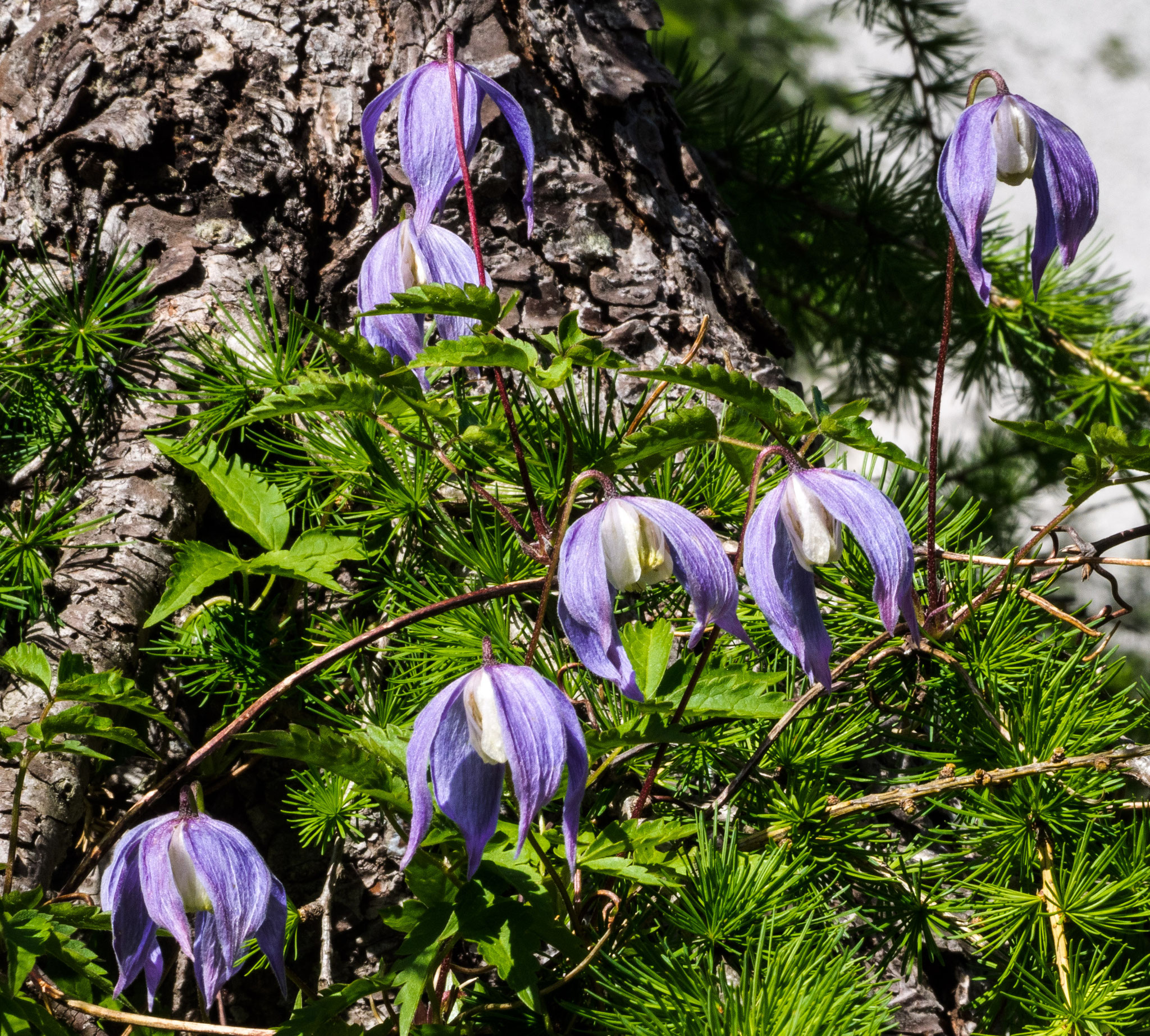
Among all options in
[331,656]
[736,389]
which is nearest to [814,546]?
[736,389]

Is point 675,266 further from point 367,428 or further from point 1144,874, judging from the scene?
point 1144,874

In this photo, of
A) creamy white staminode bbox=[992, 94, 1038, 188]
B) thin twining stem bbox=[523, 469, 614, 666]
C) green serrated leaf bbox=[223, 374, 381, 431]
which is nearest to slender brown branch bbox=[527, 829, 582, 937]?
thin twining stem bbox=[523, 469, 614, 666]

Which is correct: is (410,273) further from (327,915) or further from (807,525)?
(327,915)

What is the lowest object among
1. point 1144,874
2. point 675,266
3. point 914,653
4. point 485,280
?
point 1144,874

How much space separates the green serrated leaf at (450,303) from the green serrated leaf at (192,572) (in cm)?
35

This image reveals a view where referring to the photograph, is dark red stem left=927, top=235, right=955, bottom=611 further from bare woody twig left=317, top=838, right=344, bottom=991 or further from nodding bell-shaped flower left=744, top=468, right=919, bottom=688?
bare woody twig left=317, top=838, right=344, bottom=991

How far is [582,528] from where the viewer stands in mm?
611

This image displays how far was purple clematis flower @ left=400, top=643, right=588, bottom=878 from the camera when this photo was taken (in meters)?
0.55

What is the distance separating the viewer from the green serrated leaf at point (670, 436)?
25.0 inches

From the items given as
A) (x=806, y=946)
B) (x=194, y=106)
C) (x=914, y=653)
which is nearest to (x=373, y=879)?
(x=806, y=946)

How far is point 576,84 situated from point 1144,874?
1095mm

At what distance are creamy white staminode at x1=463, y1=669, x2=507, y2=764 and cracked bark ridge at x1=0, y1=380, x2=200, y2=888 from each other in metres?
0.49

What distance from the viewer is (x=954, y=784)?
0.77 meters

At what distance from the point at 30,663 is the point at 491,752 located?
424mm
